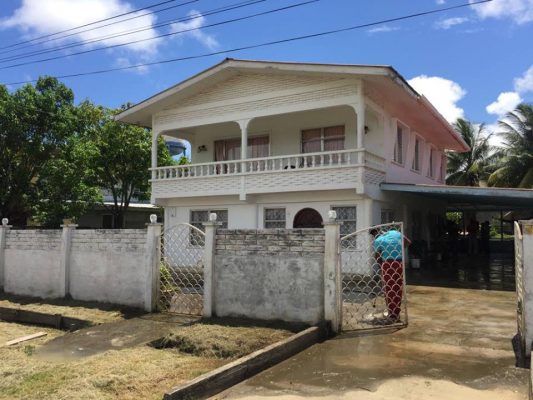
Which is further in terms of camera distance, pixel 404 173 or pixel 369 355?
pixel 404 173

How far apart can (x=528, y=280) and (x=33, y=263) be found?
10.0 metres

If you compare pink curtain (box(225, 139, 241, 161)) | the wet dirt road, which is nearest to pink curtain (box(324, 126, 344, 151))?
pink curtain (box(225, 139, 241, 161))

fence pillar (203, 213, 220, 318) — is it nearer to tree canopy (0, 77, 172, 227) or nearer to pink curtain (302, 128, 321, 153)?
pink curtain (302, 128, 321, 153)

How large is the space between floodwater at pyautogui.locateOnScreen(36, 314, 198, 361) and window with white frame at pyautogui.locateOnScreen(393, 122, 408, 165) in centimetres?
1126

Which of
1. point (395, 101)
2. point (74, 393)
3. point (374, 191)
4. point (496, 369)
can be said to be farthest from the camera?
point (395, 101)

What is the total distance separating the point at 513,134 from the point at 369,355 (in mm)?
28765

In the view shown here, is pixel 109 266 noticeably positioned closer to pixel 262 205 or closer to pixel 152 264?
pixel 152 264

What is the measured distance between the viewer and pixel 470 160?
3559 centimetres

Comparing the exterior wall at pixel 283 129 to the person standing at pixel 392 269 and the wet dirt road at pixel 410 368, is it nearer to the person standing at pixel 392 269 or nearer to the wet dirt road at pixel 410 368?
the person standing at pixel 392 269

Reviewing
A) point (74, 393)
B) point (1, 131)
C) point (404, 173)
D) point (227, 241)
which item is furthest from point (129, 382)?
point (1, 131)

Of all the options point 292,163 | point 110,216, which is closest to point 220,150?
point 292,163

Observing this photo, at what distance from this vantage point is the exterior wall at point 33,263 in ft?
36.1

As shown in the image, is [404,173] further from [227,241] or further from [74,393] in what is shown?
[74,393]

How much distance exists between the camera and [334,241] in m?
7.41
